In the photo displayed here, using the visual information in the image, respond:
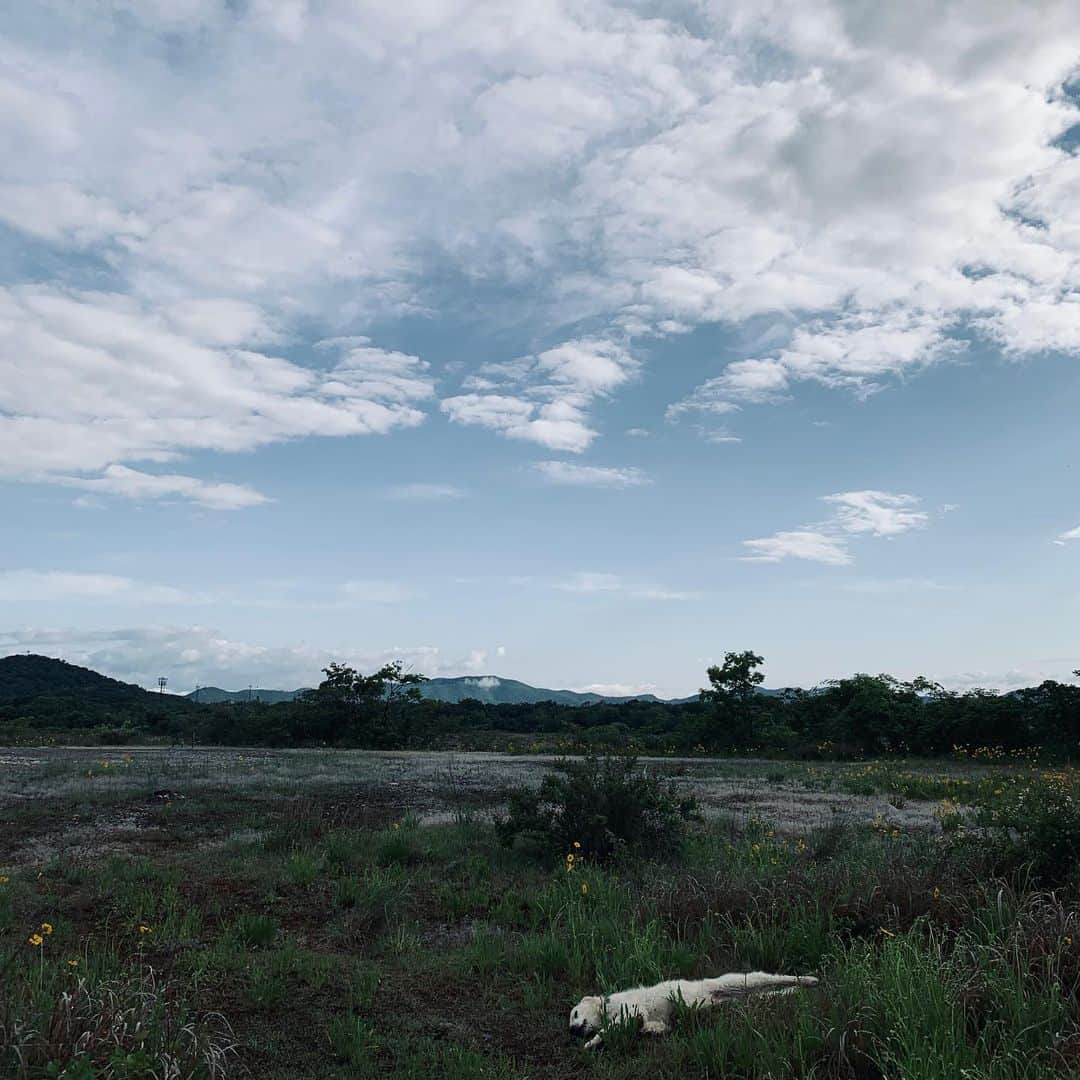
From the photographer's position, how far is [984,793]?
17.5 metres

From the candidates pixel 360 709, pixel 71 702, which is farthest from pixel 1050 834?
pixel 71 702

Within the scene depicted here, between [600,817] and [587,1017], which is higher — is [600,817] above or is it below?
above

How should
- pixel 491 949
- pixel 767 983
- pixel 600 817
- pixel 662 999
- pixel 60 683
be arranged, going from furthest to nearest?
pixel 60 683
pixel 600 817
pixel 491 949
pixel 767 983
pixel 662 999

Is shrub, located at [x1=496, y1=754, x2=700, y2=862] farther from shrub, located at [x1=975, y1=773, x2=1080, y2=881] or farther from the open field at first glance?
shrub, located at [x1=975, y1=773, x2=1080, y2=881]

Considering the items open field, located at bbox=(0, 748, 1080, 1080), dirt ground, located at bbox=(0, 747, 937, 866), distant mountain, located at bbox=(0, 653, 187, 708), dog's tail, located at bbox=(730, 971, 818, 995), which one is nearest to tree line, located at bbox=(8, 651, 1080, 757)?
dirt ground, located at bbox=(0, 747, 937, 866)

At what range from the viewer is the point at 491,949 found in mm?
7324

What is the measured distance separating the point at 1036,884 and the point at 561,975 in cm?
431

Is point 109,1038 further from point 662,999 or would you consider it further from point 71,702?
point 71,702

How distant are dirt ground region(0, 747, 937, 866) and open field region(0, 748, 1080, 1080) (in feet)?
0.67

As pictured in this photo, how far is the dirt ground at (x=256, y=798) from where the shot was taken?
12992mm

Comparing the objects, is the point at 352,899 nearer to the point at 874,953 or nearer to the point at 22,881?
the point at 22,881

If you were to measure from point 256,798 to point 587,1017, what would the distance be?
41.6 feet

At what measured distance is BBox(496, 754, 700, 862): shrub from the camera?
1139 centimetres

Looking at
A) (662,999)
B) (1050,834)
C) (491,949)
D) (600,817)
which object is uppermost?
(1050,834)
